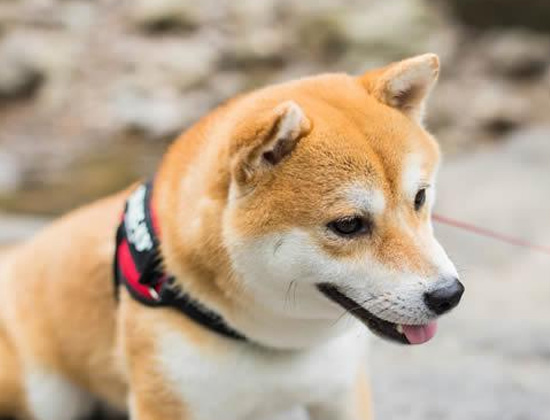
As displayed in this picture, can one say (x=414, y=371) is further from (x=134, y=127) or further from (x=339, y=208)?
(x=134, y=127)

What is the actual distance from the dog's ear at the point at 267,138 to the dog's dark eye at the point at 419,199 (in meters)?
0.35

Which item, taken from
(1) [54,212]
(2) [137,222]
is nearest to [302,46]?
(1) [54,212]

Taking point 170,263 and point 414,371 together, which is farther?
point 414,371

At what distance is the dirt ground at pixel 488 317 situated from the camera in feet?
12.3

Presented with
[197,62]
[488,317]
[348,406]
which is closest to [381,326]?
[348,406]

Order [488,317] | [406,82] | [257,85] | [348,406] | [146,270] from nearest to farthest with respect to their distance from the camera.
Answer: [406,82] < [146,270] < [348,406] < [488,317] < [257,85]

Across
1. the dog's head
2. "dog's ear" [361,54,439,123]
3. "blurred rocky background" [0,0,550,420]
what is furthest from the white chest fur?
"blurred rocky background" [0,0,550,420]

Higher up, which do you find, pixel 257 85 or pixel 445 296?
pixel 445 296

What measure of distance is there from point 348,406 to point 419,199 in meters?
0.78

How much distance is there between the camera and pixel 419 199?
2.73 meters

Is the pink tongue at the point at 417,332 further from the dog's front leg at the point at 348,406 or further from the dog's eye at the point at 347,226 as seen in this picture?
the dog's front leg at the point at 348,406

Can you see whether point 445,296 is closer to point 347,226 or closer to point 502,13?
point 347,226

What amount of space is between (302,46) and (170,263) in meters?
5.51

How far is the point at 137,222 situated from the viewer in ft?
10.1
